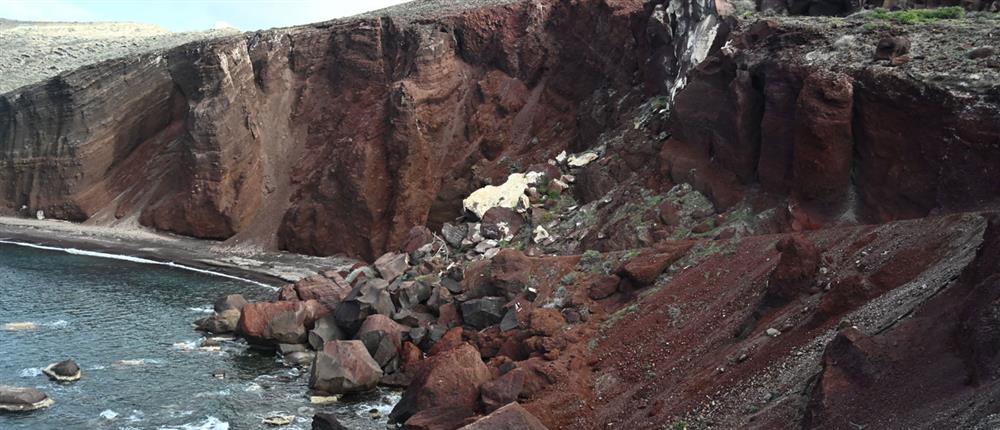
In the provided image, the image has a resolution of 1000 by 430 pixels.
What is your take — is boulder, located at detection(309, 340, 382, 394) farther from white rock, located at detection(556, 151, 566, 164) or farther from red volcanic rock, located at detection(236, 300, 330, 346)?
white rock, located at detection(556, 151, 566, 164)

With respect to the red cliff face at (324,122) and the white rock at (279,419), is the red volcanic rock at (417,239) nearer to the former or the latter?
the red cliff face at (324,122)

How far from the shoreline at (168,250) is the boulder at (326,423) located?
881 inches

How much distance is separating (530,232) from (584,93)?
1358 cm

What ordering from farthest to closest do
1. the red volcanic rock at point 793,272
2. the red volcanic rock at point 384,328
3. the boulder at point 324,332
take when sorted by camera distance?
the boulder at point 324,332, the red volcanic rock at point 384,328, the red volcanic rock at point 793,272

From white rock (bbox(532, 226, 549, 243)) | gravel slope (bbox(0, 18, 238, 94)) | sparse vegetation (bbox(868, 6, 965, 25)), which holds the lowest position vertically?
white rock (bbox(532, 226, 549, 243))

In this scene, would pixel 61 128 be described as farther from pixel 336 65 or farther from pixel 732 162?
→ pixel 732 162

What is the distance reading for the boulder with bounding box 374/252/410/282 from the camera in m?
37.7

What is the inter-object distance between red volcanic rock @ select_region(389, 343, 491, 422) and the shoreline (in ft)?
73.0

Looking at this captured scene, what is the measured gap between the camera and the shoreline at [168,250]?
154ft

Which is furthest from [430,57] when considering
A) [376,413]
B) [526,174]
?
[376,413]

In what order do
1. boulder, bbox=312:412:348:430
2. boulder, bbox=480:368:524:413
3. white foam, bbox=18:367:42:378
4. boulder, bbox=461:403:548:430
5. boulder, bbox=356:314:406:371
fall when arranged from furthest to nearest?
boulder, bbox=356:314:406:371 < white foam, bbox=18:367:42:378 < boulder, bbox=312:412:348:430 < boulder, bbox=480:368:524:413 < boulder, bbox=461:403:548:430

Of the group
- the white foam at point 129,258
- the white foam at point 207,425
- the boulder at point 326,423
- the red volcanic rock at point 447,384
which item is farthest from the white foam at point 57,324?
the red volcanic rock at point 447,384

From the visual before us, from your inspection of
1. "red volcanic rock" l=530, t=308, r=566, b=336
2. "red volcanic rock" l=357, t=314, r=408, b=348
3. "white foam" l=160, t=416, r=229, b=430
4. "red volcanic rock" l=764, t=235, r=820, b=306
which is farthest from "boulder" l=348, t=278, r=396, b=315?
"red volcanic rock" l=764, t=235, r=820, b=306

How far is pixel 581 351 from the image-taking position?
24422 millimetres
